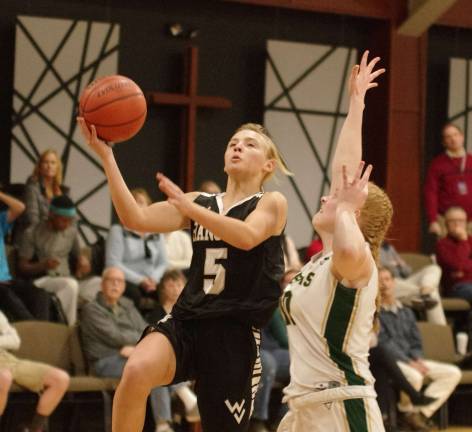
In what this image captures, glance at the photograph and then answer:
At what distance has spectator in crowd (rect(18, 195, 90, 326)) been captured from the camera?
789 centimetres

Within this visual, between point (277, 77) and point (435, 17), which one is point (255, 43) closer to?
point (277, 77)

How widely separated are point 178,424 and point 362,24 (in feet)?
17.4

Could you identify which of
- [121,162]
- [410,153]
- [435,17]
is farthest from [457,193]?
[121,162]

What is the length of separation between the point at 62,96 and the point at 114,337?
3.18 m

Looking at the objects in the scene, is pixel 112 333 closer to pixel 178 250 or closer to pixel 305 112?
pixel 178 250

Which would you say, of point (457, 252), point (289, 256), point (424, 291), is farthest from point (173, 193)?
point (457, 252)

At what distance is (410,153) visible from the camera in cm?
1100

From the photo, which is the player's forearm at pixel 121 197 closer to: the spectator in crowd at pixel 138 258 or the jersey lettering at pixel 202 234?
the jersey lettering at pixel 202 234

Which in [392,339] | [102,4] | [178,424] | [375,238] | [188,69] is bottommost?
[178,424]

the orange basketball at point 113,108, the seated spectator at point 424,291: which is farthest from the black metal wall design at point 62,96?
the orange basketball at point 113,108

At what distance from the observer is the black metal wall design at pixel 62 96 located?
957 centimetres

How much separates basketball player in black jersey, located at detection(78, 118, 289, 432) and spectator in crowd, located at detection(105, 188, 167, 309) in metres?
3.83

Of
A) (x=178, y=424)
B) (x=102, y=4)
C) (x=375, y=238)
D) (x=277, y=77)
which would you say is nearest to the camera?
(x=375, y=238)

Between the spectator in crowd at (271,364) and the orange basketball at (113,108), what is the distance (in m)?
3.32
